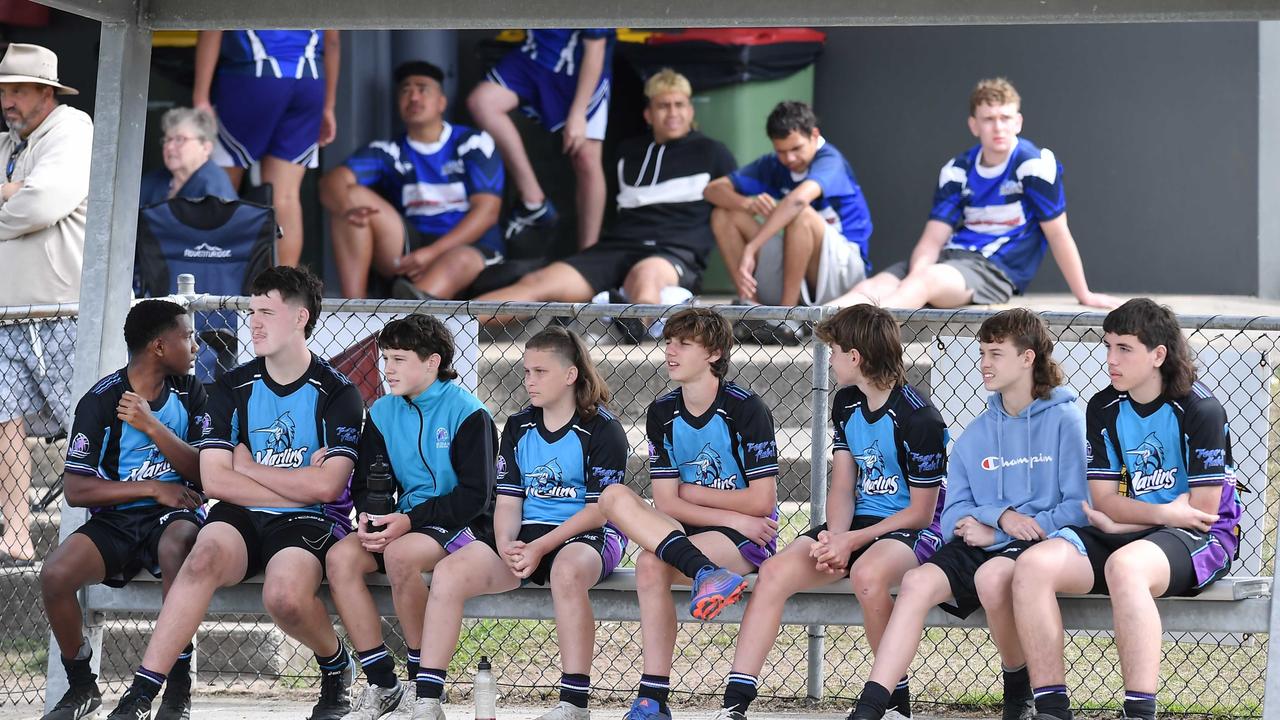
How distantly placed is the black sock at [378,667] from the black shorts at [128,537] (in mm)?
666

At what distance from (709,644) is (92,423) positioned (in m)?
2.33

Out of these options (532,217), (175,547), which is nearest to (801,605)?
(175,547)

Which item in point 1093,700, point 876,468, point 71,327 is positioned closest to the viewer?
point 876,468

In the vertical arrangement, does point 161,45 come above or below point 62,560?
above

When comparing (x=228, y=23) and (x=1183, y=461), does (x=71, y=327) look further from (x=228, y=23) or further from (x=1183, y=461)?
(x=1183, y=461)

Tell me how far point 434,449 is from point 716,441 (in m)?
0.85

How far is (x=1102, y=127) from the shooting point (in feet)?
27.6

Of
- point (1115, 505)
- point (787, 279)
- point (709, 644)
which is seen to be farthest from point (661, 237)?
point (1115, 505)

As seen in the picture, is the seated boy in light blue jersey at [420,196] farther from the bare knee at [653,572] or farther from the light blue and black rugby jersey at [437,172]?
the bare knee at [653,572]

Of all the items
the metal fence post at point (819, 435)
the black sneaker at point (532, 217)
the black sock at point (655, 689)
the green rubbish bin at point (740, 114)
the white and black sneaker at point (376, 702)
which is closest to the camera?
the black sock at point (655, 689)

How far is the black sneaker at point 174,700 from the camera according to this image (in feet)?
14.7

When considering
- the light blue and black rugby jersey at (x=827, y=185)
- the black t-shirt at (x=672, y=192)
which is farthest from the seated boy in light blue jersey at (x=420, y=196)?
the light blue and black rugby jersey at (x=827, y=185)

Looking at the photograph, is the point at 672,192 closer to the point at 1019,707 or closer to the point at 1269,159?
the point at 1269,159

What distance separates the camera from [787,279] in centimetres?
693
